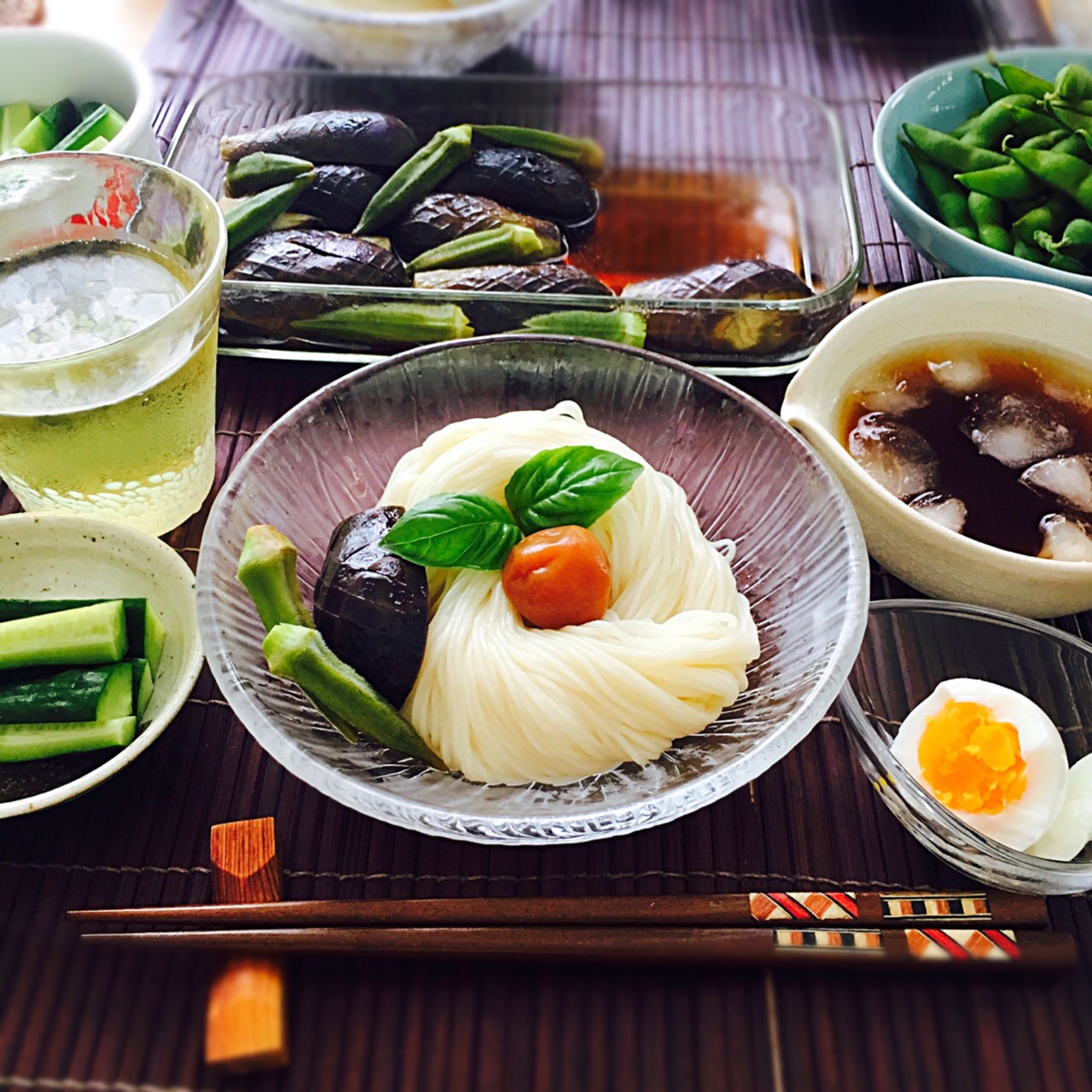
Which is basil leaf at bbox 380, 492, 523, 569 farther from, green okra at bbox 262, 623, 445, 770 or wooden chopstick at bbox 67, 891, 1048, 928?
wooden chopstick at bbox 67, 891, 1048, 928

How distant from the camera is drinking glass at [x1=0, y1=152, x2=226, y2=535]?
4.87 feet

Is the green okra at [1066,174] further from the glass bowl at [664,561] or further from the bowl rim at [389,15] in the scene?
the bowl rim at [389,15]

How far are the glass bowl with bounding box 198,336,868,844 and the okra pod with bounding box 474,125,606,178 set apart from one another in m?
0.94

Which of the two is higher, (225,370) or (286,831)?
(225,370)

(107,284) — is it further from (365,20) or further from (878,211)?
(878,211)

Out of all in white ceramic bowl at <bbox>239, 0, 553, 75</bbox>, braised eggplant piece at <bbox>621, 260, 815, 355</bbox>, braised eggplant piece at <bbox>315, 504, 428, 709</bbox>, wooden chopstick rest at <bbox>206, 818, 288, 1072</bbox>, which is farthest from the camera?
white ceramic bowl at <bbox>239, 0, 553, 75</bbox>

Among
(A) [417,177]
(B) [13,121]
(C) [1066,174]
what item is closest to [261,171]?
(A) [417,177]

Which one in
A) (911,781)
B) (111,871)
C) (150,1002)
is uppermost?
(150,1002)

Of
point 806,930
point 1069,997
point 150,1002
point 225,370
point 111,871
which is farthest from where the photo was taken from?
point 225,370

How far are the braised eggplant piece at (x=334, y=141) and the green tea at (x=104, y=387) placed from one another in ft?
2.19

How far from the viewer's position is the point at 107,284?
5.50 feet

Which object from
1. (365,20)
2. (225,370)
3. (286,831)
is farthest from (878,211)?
(286,831)

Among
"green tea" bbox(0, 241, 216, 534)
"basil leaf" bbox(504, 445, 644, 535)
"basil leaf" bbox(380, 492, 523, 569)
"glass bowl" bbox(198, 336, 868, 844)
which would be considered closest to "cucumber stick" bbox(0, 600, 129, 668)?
"glass bowl" bbox(198, 336, 868, 844)

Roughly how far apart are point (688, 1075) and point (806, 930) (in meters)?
0.32
